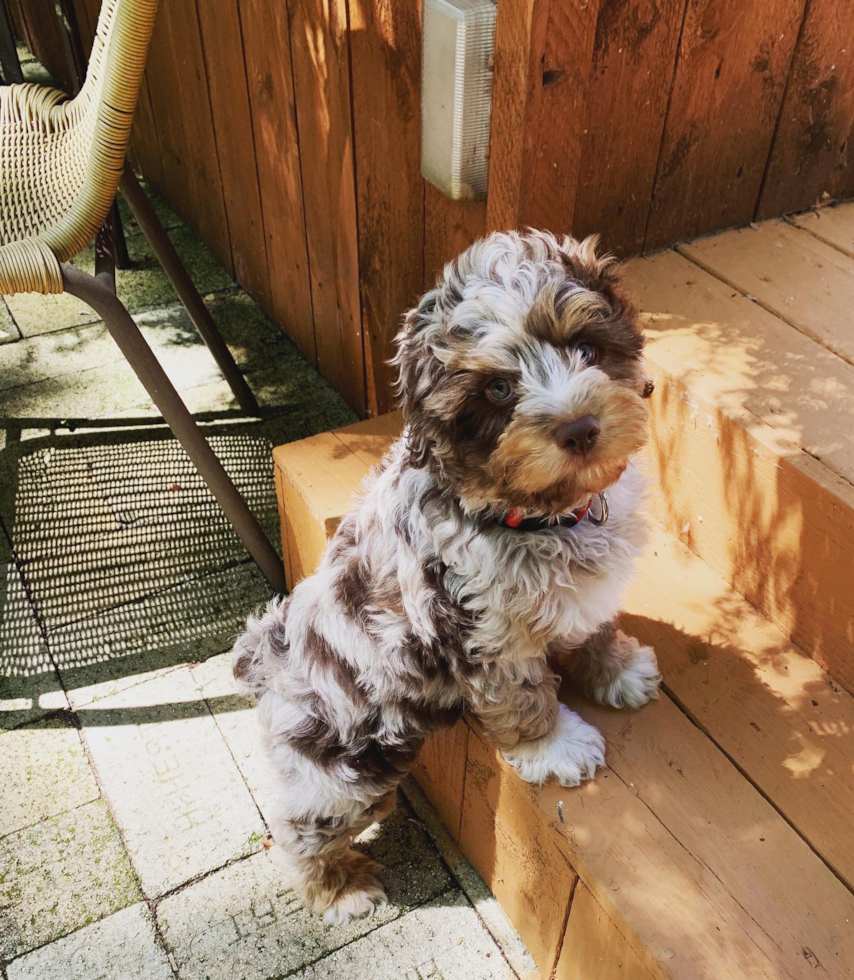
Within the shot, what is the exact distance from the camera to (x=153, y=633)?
3414mm

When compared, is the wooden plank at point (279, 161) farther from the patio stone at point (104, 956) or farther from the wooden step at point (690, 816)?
the patio stone at point (104, 956)

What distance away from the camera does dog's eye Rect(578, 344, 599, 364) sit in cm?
183

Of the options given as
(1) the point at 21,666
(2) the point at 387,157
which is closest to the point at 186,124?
(2) the point at 387,157

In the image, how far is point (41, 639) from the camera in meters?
3.39

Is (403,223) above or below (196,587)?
above

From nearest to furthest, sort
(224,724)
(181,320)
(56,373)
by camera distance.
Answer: (224,724)
(56,373)
(181,320)

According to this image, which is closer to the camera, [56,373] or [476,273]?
[476,273]

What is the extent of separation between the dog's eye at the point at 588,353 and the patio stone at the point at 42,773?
2.12 metres

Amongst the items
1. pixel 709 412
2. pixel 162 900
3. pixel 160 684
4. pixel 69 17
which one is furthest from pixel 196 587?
pixel 69 17

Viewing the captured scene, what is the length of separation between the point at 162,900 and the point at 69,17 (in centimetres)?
357

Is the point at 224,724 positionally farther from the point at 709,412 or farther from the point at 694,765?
the point at 709,412

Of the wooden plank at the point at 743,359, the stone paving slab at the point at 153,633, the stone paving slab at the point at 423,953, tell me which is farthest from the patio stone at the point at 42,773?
the wooden plank at the point at 743,359

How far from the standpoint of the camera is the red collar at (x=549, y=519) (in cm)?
201

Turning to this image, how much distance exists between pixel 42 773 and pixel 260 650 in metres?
1.04
